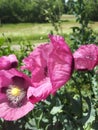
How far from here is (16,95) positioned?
150 cm

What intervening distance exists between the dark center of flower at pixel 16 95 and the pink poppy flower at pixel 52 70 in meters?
0.15

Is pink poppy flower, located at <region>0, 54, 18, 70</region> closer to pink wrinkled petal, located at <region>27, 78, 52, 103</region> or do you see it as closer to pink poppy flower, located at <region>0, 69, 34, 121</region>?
pink poppy flower, located at <region>0, 69, 34, 121</region>

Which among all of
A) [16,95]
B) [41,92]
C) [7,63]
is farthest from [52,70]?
[7,63]

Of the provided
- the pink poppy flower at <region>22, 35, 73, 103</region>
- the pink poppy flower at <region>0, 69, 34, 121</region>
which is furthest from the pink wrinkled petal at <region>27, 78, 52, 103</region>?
the pink poppy flower at <region>0, 69, 34, 121</region>

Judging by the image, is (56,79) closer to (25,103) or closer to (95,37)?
(25,103)

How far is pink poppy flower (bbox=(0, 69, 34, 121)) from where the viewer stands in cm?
144

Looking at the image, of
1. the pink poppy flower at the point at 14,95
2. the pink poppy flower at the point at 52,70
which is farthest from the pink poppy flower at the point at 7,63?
the pink poppy flower at the point at 52,70

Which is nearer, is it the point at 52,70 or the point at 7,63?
the point at 52,70

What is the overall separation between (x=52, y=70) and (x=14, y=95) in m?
0.29

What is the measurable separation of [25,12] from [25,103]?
4062cm

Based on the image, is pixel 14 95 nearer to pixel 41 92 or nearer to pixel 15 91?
pixel 15 91

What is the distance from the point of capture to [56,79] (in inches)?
49.1

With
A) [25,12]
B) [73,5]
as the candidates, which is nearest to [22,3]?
[25,12]

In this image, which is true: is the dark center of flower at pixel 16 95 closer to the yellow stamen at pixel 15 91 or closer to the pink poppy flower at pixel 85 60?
the yellow stamen at pixel 15 91
